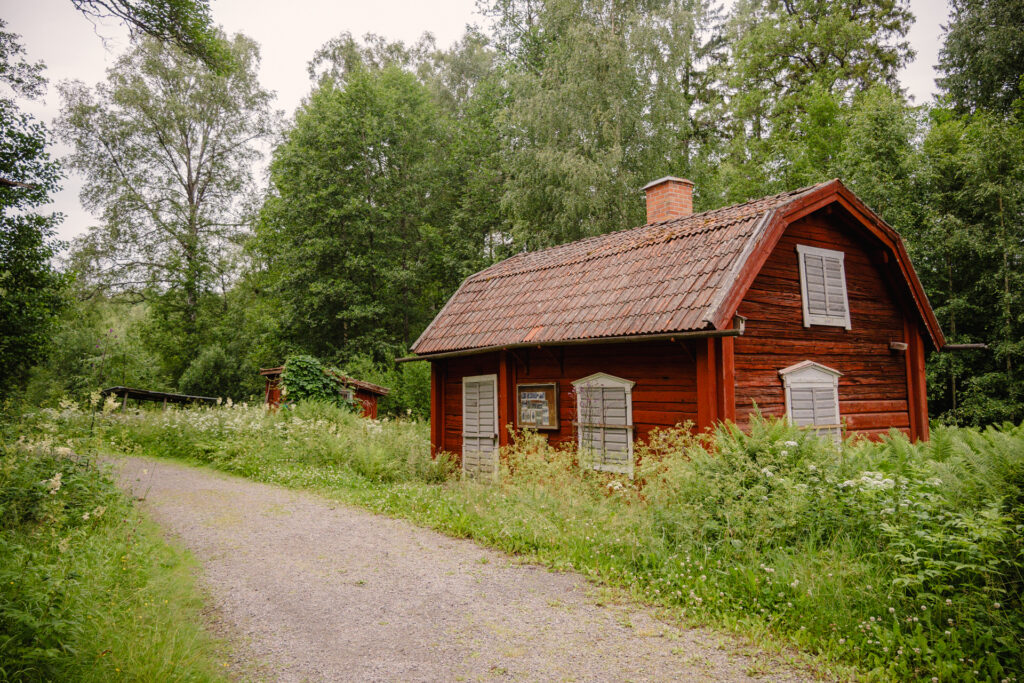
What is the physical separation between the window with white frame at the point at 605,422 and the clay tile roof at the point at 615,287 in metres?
1.02

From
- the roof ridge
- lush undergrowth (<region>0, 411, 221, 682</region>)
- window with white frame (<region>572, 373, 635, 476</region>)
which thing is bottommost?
lush undergrowth (<region>0, 411, 221, 682</region>)

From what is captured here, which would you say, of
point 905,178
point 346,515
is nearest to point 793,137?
point 905,178

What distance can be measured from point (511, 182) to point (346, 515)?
18.4 metres

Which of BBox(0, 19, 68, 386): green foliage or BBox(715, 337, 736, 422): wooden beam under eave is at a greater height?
BBox(0, 19, 68, 386): green foliage

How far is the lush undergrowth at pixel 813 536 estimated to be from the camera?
13.1 ft

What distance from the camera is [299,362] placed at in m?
18.9

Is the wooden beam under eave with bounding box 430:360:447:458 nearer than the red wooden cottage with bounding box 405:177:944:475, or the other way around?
the red wooden cottage with bounding box 405:177:944:475

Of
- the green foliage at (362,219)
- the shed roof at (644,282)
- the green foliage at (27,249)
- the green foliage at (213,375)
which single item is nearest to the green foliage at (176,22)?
the green foliage at (27,249)

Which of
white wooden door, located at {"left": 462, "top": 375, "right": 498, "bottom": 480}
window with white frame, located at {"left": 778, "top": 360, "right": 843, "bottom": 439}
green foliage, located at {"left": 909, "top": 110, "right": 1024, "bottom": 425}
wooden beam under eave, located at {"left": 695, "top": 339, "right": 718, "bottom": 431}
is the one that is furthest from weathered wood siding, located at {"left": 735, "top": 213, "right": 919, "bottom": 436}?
green foliage, located at {"left": 909, "top": 110, "right": 1024, "bottom": 425}

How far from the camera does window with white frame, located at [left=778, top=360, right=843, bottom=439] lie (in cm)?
990

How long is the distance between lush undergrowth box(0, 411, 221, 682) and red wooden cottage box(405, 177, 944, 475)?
6.26 m

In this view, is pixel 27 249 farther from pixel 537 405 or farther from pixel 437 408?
pixel 537 405

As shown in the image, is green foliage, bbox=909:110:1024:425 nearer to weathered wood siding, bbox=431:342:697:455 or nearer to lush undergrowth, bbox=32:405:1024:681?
lush undergrowth, bbox=32:405:1024:681

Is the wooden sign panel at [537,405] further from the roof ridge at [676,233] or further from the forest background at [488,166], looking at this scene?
the forest background at [488,166]
